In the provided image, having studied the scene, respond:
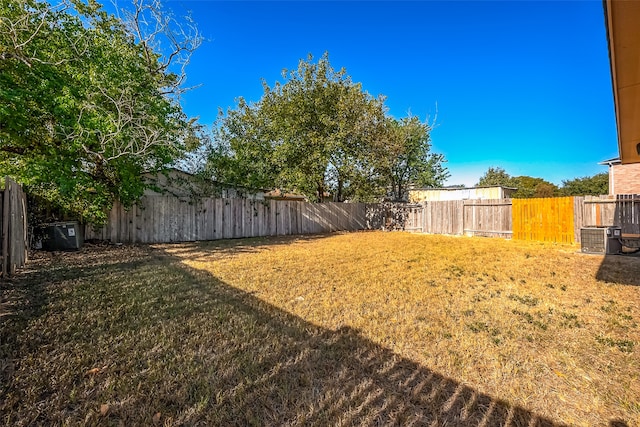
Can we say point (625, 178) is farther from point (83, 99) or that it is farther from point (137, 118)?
point (83, 99)

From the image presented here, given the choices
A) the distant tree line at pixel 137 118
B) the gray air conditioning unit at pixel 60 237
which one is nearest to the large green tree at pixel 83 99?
the distant tree line at pixel 137 118

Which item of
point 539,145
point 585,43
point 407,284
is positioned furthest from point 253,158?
point 539,145

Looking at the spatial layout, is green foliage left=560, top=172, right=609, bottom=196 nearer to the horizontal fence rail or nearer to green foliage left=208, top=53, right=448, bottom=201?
the horizontal fence rail

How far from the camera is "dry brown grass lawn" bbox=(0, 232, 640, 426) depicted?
1.79 m

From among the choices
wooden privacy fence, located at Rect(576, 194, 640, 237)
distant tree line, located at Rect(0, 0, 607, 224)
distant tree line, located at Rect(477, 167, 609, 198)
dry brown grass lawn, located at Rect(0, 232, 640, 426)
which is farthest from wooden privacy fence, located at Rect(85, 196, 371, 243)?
distant tree line, located at Rect(477, 167, 609, 198)

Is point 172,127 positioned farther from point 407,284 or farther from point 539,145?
point 539,145

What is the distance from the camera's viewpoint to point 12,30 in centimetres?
557

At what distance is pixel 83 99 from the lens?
691 cm

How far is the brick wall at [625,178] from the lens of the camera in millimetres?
14250

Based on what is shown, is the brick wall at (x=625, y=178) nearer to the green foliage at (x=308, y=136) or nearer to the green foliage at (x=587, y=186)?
the green foliage at (x=308, y=136)

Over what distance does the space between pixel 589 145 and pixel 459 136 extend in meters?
9.44

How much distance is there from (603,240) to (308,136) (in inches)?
440

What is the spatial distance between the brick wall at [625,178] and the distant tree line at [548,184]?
12020 mm

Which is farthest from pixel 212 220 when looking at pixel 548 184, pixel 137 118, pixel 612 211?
pixel 548 184
